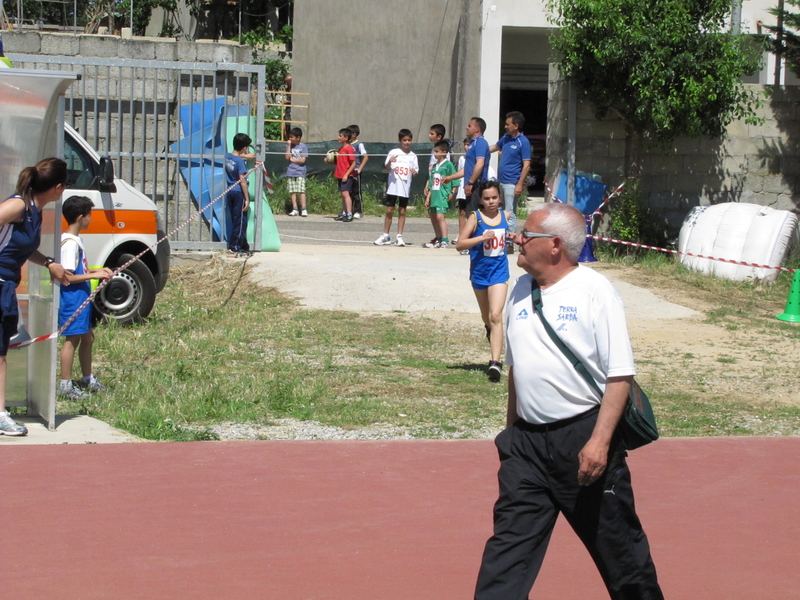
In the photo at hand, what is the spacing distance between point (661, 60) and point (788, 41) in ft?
7.80

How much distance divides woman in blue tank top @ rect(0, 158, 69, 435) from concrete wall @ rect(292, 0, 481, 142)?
61.9 feet

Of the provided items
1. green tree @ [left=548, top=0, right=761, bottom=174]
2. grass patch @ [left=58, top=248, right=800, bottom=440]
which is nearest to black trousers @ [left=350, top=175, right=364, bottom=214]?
green tree @ [left=548, top=0, right=761, bottom=174]

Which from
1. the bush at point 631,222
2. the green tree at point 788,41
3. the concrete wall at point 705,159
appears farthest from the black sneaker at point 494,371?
the green tree at point 788,41

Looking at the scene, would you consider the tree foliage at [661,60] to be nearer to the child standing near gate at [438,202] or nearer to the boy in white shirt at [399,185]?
the child standing near gate at [438,202]

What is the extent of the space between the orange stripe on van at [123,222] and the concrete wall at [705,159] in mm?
7540

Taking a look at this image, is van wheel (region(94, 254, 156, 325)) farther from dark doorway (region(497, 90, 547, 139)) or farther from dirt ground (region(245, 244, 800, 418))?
dark doorway (region(497, 90, 547, 139))

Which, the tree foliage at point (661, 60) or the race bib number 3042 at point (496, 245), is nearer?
the race bib number 3042 at point (496, 245)

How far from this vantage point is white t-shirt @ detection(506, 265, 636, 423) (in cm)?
383

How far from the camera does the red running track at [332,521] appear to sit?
15.5 feet

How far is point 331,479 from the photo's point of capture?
612cm

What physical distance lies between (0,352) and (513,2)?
17105 millimetres

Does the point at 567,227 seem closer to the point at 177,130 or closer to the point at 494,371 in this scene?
the point at 494,371

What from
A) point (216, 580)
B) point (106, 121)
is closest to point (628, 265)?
point (106, 121)

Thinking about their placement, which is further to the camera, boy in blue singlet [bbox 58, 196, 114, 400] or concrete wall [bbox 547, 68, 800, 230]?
concrete wall [bbox 547, 68, 800, 230]
